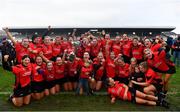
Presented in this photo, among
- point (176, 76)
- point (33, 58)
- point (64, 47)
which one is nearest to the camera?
point (33, 58)

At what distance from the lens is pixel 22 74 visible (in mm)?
8367

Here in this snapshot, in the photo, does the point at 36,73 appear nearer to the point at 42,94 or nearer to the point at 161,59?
the point at 42,94

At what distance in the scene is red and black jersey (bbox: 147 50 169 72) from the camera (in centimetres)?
880

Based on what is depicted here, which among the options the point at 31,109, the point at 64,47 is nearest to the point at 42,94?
the point at 31,109

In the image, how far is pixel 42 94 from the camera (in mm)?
9398

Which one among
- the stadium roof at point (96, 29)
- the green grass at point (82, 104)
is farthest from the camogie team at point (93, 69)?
the stadium roof at point (96, 29)

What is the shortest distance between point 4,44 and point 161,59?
747cm

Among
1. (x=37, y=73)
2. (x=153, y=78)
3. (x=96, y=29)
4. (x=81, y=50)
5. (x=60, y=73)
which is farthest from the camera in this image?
(x=96, y=29)

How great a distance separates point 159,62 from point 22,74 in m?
3.51

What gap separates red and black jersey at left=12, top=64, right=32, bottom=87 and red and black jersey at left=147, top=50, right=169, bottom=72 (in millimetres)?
3139

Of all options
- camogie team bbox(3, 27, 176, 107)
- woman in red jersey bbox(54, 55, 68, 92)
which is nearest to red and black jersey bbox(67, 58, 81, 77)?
camogie team bbox(3, 27, 176, 107)

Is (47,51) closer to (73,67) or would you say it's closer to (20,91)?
(73,67)

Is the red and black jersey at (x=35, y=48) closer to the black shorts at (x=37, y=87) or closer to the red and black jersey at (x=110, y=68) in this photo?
the black shorts at (x=37, y=87)

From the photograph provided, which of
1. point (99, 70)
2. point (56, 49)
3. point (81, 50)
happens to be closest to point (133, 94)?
point (99, 70)
